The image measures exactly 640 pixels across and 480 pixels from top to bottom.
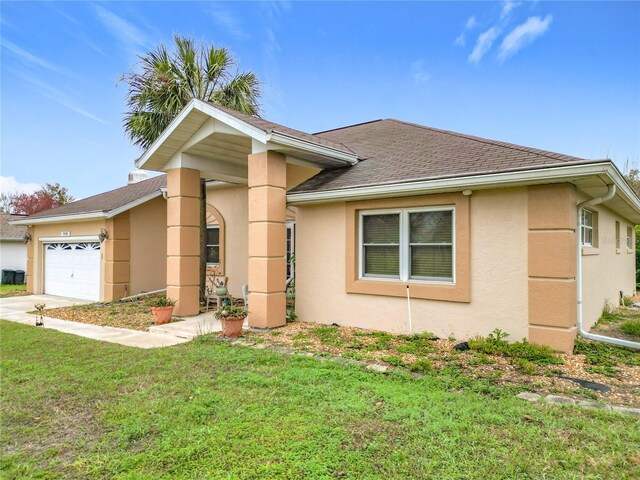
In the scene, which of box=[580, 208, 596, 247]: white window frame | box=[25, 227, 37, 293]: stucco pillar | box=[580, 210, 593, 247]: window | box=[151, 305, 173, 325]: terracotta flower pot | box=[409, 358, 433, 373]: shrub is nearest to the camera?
box=[409, 358, 433, 373]: shrub

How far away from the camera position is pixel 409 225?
Result: 25.4ft

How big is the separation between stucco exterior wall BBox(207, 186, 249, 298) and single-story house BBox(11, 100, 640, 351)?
175 cm

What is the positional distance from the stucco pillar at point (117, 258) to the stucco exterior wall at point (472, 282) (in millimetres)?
7630

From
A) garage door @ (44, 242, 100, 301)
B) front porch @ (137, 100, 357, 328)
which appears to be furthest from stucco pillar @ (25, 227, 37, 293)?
front porch @ (137, 100, 357, 328)

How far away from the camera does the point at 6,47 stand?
10.2 m

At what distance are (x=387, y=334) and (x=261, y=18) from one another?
12.4 meters

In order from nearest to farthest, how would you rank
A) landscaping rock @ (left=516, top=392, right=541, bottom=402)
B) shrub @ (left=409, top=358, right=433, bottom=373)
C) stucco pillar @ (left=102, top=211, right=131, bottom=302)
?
landscaping rock @ (left=516, top=392, right=541, bottom=402) < shrub @ (left=409, top=358, right=433, bottom=373) < stucco pillar @ (left=102, top=211, right=131, bottom=302)

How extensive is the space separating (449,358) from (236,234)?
933 centimetres

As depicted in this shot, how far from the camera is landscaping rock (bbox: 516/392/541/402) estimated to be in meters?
4.31

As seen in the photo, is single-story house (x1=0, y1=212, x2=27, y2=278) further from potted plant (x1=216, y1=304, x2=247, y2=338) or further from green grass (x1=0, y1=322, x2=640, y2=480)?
green grass (x1=0, y1=322, x2=640, y2=480)

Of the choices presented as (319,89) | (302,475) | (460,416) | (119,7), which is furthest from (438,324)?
(319,89)

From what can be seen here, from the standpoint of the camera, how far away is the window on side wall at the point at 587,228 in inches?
319

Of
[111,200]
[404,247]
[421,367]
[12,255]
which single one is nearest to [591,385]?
[421,367]

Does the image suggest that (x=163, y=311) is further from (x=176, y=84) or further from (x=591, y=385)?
(x=591, y=385)
